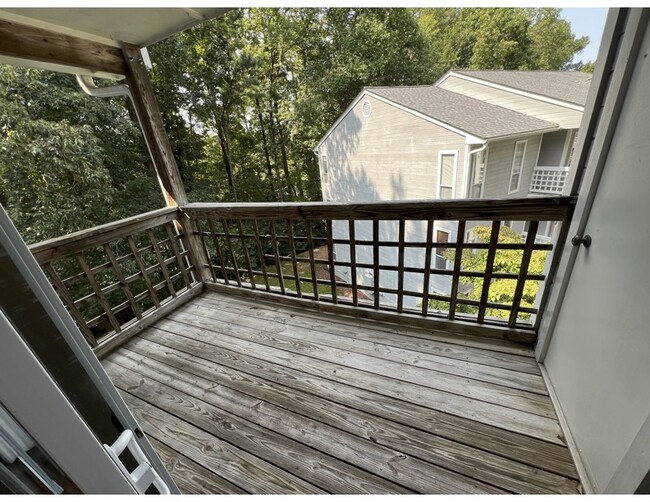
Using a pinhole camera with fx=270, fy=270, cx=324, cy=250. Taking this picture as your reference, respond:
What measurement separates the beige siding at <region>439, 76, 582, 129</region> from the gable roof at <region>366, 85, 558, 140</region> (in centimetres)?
9

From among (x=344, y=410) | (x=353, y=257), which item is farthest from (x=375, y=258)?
(x=344, y=410)

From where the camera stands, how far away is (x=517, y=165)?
4.80m

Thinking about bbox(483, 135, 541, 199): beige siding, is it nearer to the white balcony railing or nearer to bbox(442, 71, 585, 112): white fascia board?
the white balcony railing

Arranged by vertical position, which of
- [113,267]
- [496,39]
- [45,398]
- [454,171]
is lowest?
[454,171]

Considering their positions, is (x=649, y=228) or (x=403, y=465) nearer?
(x=649, y=228)

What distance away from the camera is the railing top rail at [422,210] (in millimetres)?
1338

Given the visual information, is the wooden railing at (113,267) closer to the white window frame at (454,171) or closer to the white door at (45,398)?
the white door at (45,398)

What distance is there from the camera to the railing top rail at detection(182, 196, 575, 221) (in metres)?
1.34

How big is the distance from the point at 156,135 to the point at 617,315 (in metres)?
2.85

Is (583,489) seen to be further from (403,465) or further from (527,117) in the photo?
(527,117)

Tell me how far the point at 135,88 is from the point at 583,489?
3.30 meters

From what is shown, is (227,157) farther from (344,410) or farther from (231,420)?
(344,410)

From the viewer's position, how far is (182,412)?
58.6 inches

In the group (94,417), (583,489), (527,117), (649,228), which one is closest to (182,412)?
(94,417)
